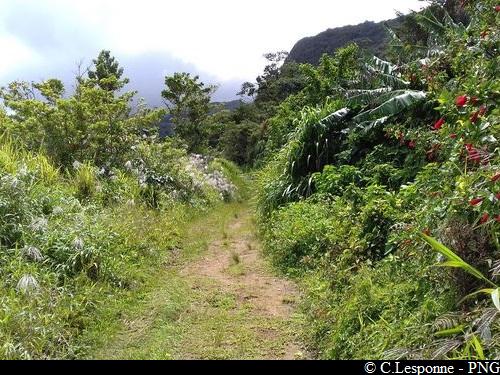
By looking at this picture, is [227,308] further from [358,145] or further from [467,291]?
[358,145]

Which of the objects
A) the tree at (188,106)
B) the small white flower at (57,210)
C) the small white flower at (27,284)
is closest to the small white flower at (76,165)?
the small white flower at (57,210)

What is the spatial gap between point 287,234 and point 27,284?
409 cm

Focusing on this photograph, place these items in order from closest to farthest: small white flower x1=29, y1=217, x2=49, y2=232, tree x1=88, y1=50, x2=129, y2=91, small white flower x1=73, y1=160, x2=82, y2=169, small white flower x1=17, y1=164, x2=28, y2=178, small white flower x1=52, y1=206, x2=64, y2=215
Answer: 1. small white flower x1=29, y1=217, x2=49, y2=232
2. small white flower x1=52, y1=206, x2=64, y2=215
3. small white flower x1=17, y1=164, x2=28, y2=178
4. small white flower x1=73, y1=160, x2=82, y2=169
5. tree x1=88, y1=50, x2=129, y2=91

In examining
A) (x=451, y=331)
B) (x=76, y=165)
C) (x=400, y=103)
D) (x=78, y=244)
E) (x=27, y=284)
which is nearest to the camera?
(x=451, y=331)

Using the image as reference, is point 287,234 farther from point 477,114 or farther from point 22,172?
point 22,172

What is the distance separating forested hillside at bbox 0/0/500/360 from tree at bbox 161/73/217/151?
10.3 meters

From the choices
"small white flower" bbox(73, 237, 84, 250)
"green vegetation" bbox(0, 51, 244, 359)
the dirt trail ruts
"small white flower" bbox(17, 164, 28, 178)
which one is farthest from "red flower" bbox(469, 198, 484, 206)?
"small white flower" bbox(17, 164, 28, 178)

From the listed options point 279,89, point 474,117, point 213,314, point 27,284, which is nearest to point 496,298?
point 474,117

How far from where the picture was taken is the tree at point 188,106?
77.5ft

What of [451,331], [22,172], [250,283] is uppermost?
[22,172]

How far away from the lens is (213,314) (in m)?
5.52

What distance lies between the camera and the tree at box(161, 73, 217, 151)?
77.5 feet

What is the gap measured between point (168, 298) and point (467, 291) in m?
3.47

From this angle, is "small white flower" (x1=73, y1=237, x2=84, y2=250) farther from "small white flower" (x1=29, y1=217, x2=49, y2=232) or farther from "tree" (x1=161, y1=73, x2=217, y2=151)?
"tree" (x1=161, y1=73, x2=217, y2=151)
